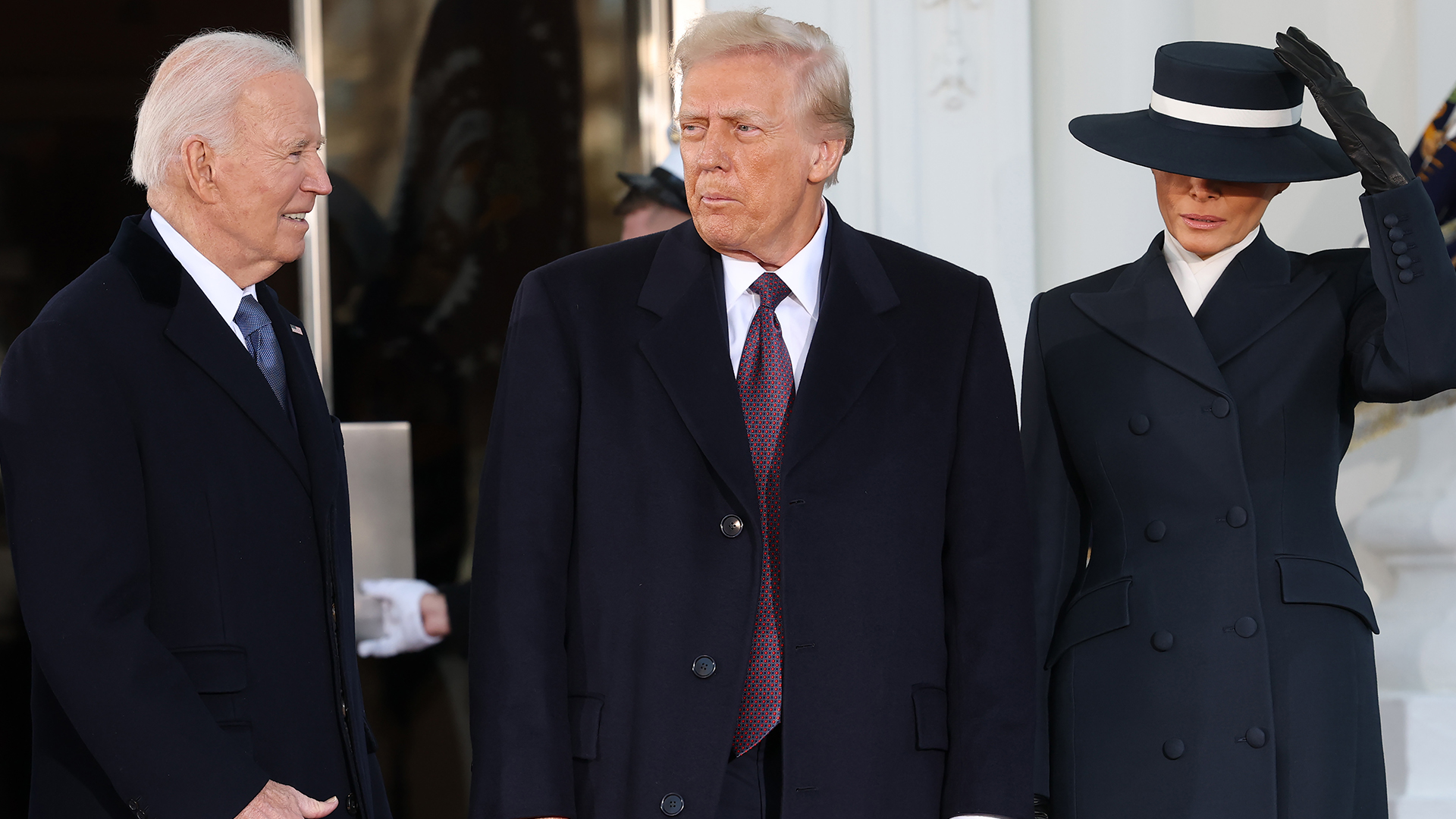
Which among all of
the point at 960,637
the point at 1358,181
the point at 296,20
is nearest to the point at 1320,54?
the point at 960,637

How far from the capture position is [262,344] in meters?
2.32

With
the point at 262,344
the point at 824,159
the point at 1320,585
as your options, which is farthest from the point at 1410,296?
the point at 262,344

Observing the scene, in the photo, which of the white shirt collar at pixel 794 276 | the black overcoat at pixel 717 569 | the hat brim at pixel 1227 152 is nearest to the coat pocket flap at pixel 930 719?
the black overcoat at pixel 717 569

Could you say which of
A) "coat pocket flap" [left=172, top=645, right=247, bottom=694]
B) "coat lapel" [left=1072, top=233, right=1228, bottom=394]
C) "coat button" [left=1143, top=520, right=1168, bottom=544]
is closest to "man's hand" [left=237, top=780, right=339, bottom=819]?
"coat pocket flap" [left=172, top=645, right=247, bottom=694]

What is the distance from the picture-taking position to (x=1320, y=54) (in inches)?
96.2

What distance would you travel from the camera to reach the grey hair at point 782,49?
221cm

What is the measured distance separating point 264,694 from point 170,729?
0.22 metres

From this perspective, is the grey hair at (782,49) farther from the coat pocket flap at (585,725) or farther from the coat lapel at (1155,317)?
the coat pocket flap at (585,725)

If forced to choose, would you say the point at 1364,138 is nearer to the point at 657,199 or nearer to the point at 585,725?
the point at 585,725

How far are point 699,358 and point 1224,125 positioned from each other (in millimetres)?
1034

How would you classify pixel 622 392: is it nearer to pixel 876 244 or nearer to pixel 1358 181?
pixel 876 244

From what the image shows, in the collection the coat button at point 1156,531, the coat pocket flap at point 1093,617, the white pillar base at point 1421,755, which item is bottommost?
the white pillar base at point 1421,755

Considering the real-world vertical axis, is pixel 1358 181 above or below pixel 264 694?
above

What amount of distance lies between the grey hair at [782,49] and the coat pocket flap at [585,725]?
3.01 ft
